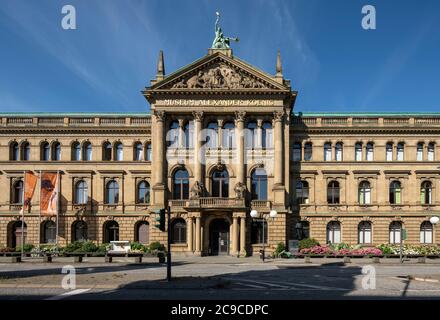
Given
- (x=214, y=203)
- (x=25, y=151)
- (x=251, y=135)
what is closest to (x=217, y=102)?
(x=251, y=135)

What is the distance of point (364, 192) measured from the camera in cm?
5397

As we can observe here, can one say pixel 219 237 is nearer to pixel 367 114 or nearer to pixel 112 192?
pixel 112 192

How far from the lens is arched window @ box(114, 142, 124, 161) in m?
55.2

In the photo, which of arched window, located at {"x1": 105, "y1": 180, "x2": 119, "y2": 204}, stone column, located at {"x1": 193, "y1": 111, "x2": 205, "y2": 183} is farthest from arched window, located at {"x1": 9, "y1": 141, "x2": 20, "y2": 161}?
stone column, located at {"x1": 193, "y1": 111, "x2": 205, "y2": 183}

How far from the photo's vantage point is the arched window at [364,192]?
177ft

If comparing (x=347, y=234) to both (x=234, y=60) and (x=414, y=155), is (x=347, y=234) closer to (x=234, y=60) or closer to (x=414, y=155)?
(x=414, y=155)

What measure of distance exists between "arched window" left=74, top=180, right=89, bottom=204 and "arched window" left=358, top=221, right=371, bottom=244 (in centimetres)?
2992

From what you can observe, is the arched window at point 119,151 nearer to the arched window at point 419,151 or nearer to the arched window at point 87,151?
the arched window at point 87,151

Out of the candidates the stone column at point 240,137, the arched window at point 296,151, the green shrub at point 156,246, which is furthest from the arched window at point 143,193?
the arched window at point 296,151

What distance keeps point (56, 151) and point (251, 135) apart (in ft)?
71.5

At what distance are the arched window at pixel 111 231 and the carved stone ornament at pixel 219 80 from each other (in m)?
16.4
